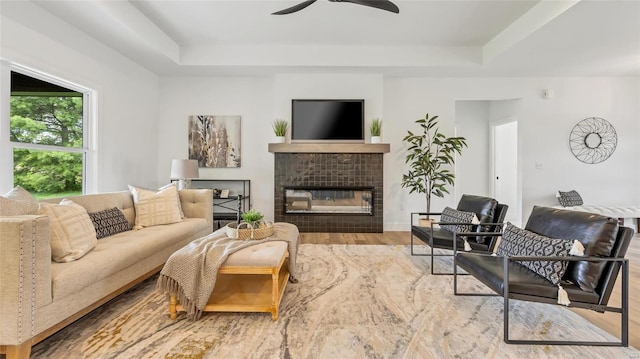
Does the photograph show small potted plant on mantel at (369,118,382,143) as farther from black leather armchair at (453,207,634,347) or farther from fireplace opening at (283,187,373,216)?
black leather armchair at (453,207,634,347)

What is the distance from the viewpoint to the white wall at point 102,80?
9.13 ft

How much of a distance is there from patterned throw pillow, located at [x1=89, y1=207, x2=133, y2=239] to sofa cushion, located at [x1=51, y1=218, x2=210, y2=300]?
0.22ft

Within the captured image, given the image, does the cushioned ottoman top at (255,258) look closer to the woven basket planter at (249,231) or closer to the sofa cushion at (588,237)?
the woven basket planter at (249,231)

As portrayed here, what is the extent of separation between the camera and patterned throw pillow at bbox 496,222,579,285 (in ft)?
5.90

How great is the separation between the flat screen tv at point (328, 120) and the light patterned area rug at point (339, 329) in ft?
9.51

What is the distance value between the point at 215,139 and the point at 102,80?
70.7 inches

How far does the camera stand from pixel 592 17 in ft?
10.4

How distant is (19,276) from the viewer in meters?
1.48

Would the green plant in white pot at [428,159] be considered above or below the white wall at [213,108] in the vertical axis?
below

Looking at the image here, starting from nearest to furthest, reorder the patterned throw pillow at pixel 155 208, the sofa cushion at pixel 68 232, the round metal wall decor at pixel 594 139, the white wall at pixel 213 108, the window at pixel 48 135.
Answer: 1. the sofa cushion at pixel 68 232
2. the window at pixel 48 135
3. the patterned throw pillow at pixel 155 208
4. the round metal wall decor at pixel 594 139
5. the white wall at pixel 213 108

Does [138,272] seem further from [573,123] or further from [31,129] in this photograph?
[573,123]

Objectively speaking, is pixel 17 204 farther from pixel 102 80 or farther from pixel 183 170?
pixel 102 80

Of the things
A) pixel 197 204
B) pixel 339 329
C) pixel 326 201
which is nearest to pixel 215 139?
pixel 197 204

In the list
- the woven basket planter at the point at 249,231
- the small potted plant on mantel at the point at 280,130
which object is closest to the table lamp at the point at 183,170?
the small potted plant on mantel at the point at 280,130
